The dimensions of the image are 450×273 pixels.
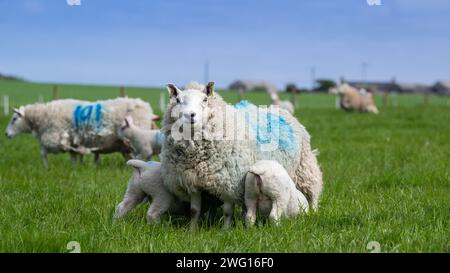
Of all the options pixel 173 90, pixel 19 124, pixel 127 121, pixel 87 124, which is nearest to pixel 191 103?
pixel 173 90

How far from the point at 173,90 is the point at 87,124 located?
5.75 m

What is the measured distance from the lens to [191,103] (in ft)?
16.8

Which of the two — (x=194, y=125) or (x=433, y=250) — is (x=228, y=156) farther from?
(x=433, y=250)

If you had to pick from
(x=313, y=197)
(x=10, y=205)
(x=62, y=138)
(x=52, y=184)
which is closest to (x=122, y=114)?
(x=62, y=138)

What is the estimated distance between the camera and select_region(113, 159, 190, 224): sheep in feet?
18.1

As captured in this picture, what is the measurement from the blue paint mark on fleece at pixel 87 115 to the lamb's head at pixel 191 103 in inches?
220

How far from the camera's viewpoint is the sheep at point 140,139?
976 cm

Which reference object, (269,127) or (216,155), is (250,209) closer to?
(216,155)

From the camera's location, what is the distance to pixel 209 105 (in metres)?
5.32

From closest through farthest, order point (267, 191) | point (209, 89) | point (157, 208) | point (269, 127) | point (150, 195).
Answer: point (267, 191)
point (209, 89)
point (157, 208)
point (150, 195)
point (269, 127)

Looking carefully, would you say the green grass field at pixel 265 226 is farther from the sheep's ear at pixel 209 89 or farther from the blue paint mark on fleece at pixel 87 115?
the sheep's ear at pixel 209 89

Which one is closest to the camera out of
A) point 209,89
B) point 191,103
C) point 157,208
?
point 191,103

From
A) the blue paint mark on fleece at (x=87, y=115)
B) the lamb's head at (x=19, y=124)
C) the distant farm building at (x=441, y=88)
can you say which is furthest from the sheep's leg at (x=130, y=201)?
the distant farm building at (x=441, y=88)
